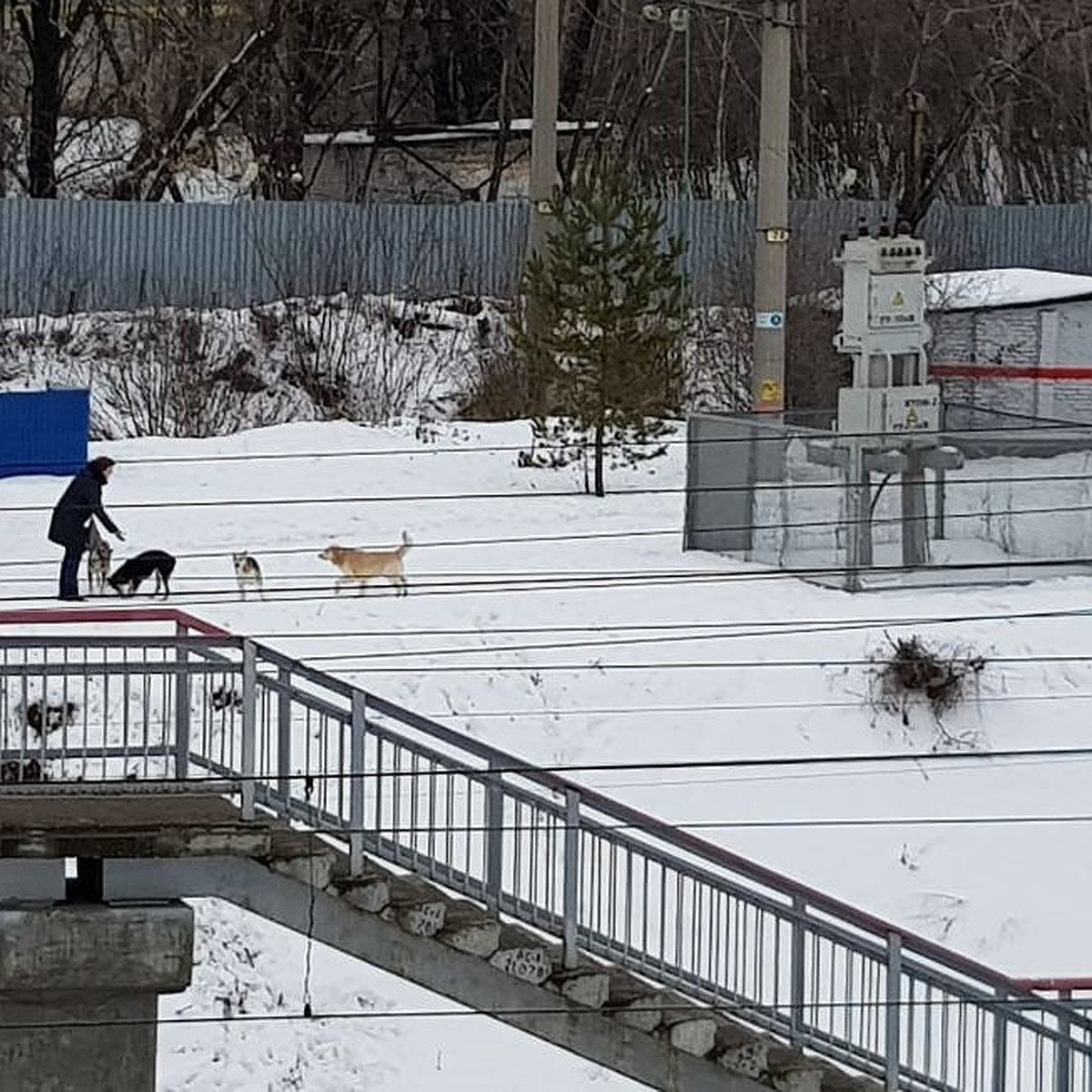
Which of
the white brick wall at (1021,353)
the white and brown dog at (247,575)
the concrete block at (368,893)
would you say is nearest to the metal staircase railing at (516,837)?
the concrete block at (368,893)

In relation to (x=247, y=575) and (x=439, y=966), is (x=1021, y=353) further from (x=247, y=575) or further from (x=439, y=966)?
(x=439, y=966)

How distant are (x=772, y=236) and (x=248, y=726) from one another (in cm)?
1376

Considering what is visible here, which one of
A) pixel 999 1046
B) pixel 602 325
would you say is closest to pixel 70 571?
pixel 602 325

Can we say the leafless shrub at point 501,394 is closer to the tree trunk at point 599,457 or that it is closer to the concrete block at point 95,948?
the tree trunk at point 599,457

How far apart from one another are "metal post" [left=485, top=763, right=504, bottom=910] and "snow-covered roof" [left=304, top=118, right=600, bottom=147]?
35078mm

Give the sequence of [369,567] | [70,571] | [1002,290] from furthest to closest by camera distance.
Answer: [1002,290]
[369,567]
[70,571]

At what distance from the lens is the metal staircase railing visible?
15242 millimetres

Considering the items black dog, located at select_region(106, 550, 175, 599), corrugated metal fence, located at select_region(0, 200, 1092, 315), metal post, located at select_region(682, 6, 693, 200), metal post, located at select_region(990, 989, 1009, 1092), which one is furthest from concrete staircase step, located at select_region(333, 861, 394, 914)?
metal post, located at select_region(682, 6, 693, 200)

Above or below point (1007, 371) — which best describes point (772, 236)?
above

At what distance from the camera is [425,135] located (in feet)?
168

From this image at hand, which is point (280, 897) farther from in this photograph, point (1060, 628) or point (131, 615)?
point (1060, 628)

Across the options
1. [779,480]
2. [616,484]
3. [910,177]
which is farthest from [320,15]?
[779,480]

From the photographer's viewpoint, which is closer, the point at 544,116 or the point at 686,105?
the point at 544,116

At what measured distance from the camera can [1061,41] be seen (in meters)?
50.5
